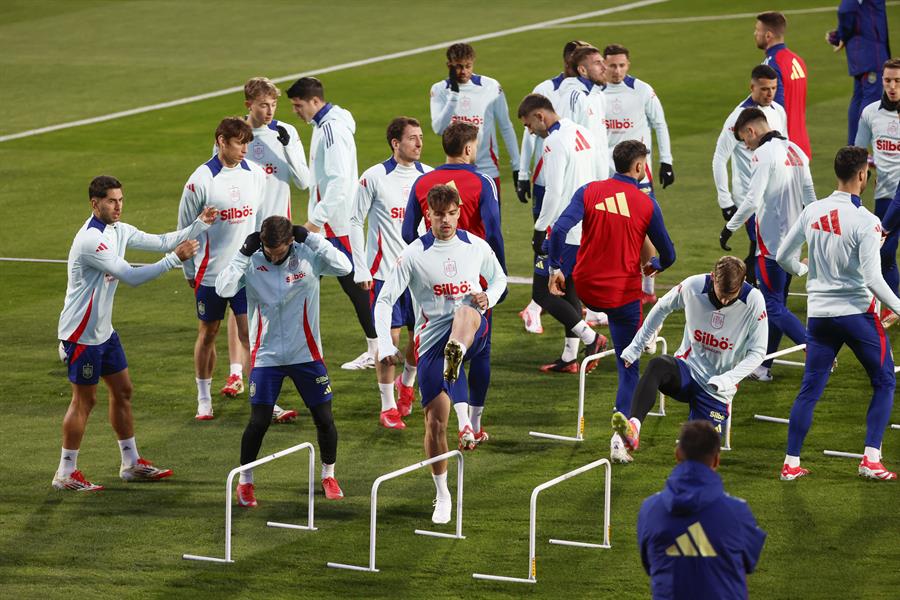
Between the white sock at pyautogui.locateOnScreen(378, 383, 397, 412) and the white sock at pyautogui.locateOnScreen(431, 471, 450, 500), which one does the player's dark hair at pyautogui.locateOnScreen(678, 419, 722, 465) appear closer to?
the white sock at pyautogui.locateOnScreen(431, 471, 450, 500)

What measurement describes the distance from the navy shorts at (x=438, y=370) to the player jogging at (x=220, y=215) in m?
2.73

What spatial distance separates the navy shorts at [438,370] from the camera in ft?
34.9

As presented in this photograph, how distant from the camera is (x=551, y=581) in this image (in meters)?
9.75

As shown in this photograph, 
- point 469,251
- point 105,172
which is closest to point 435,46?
point 105,172

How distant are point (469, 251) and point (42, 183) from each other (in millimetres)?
13649

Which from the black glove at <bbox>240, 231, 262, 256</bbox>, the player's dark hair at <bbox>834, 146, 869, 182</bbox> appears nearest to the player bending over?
the player's dark hair at <bbox>834, 146, 869, 182</bbox>

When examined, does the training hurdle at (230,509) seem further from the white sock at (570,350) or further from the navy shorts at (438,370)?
the white sock at (570,350)

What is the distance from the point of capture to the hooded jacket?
23.3 ft

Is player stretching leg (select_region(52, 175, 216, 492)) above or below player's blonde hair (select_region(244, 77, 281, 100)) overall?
below

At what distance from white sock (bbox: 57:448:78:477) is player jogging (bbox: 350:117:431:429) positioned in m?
2.59

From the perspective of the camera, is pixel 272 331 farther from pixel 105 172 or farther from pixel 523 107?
pixel 105 172

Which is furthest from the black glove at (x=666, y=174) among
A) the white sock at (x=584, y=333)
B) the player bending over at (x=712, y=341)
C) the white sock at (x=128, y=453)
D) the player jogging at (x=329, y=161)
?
the white sock at (x=128, y=453)

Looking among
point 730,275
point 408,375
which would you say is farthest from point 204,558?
point 730,275

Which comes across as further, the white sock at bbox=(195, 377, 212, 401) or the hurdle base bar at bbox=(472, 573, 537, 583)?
the white sock at bbox=(195, 377, 212, 401)
